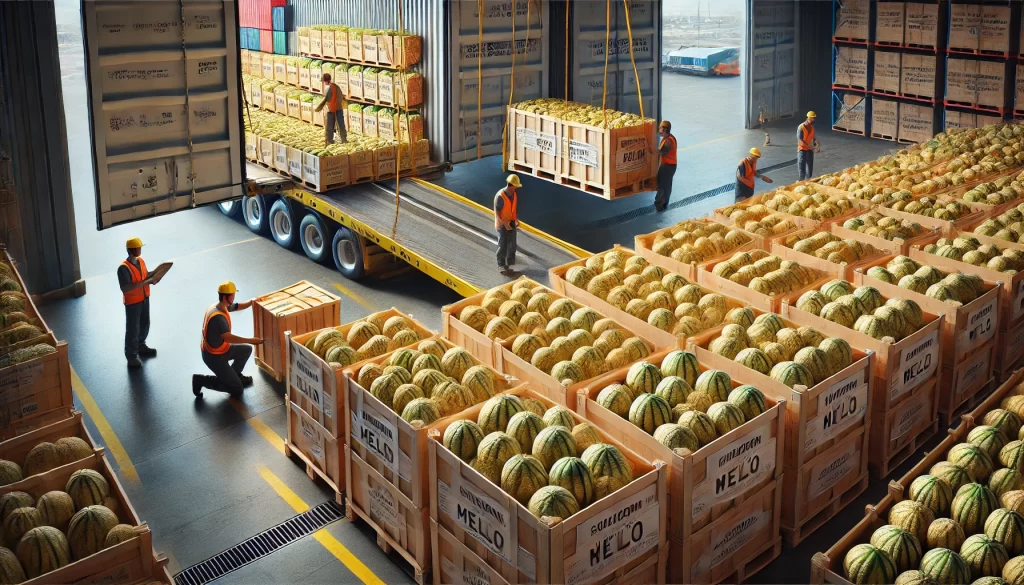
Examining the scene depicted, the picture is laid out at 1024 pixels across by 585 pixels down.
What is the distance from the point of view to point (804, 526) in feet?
27.5

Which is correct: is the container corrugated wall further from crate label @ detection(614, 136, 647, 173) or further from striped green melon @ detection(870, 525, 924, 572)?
striped green melon @ detection(870, 525, 924, 572)

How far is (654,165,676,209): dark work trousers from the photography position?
16.0 metres

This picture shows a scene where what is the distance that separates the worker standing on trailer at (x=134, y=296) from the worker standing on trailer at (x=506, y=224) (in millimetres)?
4235

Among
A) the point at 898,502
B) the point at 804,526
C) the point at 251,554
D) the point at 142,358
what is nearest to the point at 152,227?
the point at 142,358

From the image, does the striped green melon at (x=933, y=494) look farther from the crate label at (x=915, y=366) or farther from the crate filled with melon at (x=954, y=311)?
the crate filled with melon at (x=954, y=311)

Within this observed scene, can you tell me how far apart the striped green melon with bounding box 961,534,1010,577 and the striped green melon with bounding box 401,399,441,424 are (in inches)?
148

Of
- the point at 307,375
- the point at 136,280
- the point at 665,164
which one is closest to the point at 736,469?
the point at 307,375

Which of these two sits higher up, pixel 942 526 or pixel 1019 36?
pixel 1019 36

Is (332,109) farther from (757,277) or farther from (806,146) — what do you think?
(757,277)

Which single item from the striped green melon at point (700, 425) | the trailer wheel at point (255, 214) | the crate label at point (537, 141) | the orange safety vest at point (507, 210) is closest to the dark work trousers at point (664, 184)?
the crate label at point (537, 141)

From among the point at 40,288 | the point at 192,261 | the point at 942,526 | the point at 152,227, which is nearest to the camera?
the point at 942,526

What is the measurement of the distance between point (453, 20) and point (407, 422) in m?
9.56

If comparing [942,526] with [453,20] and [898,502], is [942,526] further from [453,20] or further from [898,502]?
[453,20]

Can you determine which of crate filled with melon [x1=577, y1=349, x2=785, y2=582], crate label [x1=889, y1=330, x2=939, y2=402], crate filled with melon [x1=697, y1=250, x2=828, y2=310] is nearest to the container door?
crate filled with melon [x1=697, y1=250, x2=828, y2=310]
